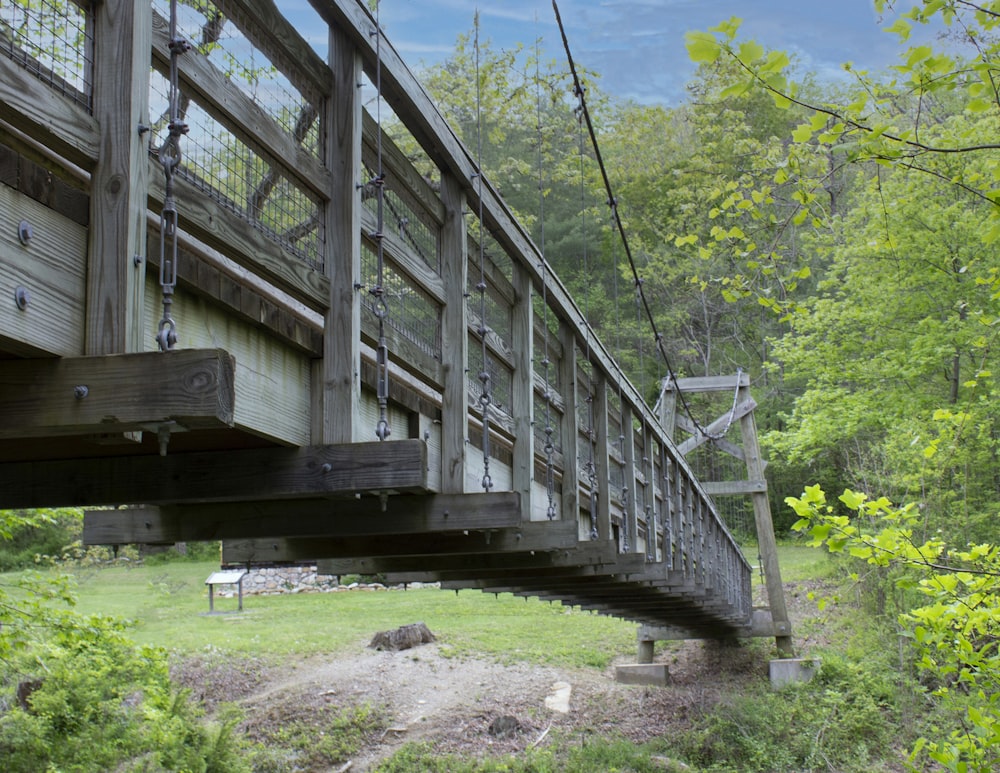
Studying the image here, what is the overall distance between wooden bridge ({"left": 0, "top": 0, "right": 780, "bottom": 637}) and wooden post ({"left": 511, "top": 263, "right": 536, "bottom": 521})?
1cm

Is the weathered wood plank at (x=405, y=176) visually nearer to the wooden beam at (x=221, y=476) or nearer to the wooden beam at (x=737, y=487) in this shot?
the wooden beam at (x=221, y=476)

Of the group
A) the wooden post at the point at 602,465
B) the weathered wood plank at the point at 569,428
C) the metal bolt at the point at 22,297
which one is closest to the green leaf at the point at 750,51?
the metal bolt at the point at 22,297

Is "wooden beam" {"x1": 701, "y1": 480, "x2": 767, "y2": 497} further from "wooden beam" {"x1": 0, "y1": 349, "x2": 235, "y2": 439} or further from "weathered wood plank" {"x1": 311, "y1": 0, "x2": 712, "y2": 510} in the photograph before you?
"wooden beam" {"x1": 0, "y1": 349, "x2": 235, "y2": 439}

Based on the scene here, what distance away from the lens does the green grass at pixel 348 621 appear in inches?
505

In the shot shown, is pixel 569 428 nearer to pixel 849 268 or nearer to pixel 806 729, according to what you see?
pixel 806 729

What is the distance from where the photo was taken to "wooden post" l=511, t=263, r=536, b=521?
14.5 ft

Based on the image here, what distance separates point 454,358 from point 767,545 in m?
9.73

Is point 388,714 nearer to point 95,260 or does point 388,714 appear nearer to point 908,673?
point 908,673

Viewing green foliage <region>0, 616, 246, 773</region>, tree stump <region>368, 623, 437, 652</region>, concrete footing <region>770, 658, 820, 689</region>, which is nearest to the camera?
green foliage <region>0, 616, 246, 773</region>

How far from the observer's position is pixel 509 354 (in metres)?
4.43

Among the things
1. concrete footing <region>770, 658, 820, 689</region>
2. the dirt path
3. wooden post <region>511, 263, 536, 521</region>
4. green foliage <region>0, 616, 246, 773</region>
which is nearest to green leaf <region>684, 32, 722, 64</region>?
wooden post <region>511, 263, 536, 521</region>

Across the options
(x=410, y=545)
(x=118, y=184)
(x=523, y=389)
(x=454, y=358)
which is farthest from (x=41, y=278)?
(x=410, y=545)

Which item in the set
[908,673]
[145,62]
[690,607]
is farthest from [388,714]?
[145,62]

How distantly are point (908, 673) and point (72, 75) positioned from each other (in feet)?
34.4
